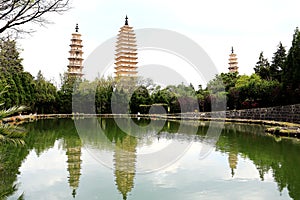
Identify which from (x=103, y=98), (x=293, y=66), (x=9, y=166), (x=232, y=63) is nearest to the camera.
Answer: (x=9, y=166)

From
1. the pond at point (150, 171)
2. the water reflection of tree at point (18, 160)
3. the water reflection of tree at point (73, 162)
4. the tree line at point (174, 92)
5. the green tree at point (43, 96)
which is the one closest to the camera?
the pond at point (150, 171)

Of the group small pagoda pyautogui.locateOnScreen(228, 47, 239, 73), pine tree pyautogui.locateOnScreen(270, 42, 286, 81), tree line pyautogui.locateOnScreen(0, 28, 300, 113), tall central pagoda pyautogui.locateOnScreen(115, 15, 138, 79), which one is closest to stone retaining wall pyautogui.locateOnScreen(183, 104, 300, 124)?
tree line pyautogui.locateOnScreen(0, 28, 300, 113)

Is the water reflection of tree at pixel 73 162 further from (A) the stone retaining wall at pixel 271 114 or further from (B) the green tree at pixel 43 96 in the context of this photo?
(B) the green tree at pixel 43 96

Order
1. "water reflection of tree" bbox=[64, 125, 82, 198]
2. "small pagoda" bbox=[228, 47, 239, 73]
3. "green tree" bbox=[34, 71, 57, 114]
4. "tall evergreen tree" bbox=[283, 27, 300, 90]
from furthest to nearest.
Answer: "small pagoda" bbox=[228, 47, 239, 73]
"green tree" bbox=[34, 71, 57, 114]
"tall evergreen tree" bbox=[283, 27, 300, 90]
"water reflection of tree" bbox=[64, 125, 82, 198]

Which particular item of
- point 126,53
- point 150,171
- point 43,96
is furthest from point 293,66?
point 126,53

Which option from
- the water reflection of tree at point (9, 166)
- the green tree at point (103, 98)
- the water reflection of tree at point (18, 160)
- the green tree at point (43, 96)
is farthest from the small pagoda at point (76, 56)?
the water reflection of tree at point (9, 166)

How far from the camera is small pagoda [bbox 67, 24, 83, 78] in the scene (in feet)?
163

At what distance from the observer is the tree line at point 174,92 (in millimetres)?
21609

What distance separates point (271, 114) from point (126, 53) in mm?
30923

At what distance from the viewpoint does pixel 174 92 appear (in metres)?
38.4

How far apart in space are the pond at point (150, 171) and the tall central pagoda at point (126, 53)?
37.9 metres

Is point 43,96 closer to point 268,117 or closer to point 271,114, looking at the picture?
point 268,117

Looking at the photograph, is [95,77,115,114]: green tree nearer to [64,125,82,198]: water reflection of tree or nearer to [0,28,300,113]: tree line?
[0,28,300,113]: tree line

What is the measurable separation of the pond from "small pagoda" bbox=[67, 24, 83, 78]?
38.6 m
